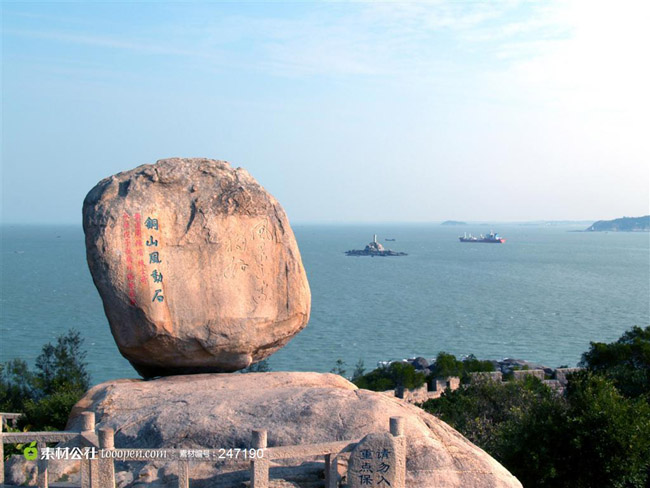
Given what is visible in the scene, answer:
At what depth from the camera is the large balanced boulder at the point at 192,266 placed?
8547mm

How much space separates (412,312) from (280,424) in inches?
1690

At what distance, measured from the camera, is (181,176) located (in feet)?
30.0

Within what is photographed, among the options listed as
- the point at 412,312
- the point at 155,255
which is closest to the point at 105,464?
the point at 155,255

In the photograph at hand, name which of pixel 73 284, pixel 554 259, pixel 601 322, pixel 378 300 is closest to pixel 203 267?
pixel 601 322

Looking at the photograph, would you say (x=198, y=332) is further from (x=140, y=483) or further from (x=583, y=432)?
(x=583, y=432)

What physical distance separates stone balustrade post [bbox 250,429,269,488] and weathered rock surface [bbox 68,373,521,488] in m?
0.64

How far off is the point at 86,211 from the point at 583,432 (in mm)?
7245

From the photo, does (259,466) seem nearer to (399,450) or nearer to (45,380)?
(399,450)

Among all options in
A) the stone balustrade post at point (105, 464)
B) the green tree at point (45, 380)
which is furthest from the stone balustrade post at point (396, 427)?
the green tree at point (45, 380)

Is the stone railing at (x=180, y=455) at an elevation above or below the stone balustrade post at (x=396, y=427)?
below

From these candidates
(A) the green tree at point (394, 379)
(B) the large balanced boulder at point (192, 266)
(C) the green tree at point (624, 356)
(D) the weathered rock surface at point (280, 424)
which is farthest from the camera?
(A) the green tree at point (394, 379)

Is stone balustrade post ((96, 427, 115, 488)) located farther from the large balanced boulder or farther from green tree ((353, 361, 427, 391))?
green tree ((353, 361, 427, 391))

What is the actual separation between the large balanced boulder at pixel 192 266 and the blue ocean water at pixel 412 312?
2240 centimetres

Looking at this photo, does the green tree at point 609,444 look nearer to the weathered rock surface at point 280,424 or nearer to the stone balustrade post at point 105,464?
the weathered rock surface at point 280,424
